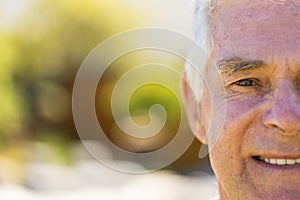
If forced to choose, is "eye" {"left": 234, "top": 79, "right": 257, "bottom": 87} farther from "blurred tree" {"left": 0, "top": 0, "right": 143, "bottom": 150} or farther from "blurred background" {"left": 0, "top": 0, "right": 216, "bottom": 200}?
"blurred tree" {"left": 0, "top": 0, "right": 143, "bottom": 150}

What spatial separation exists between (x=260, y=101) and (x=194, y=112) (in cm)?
33

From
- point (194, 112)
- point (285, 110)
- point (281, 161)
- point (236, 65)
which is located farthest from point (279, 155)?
point (194, 112)

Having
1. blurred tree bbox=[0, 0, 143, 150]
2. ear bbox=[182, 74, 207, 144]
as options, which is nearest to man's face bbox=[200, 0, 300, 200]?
ear bbox=[182, 74, 207, 144]

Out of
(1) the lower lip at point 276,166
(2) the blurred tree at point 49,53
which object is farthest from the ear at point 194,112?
(2) the blurred tree at point 49,53

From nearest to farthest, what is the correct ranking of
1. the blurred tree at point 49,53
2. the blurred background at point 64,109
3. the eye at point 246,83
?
the eye at point 246,83 < the blurred background at point 64,109 < the blurred tree at point 49,53

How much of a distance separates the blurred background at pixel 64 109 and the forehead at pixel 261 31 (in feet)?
11.6

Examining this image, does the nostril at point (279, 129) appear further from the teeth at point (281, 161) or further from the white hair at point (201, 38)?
the white hair at point (201, 38)

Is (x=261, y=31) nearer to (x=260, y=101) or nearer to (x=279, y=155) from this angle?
(x=260, y=101)

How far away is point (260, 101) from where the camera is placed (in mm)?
1798

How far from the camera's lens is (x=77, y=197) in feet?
19.1

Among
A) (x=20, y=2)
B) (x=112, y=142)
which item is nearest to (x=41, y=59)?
(x=20, y=2)

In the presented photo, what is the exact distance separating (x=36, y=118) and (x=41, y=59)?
2.37 feet

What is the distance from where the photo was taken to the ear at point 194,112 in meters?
2.03

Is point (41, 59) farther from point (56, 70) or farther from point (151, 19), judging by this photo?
point (151, 19)
